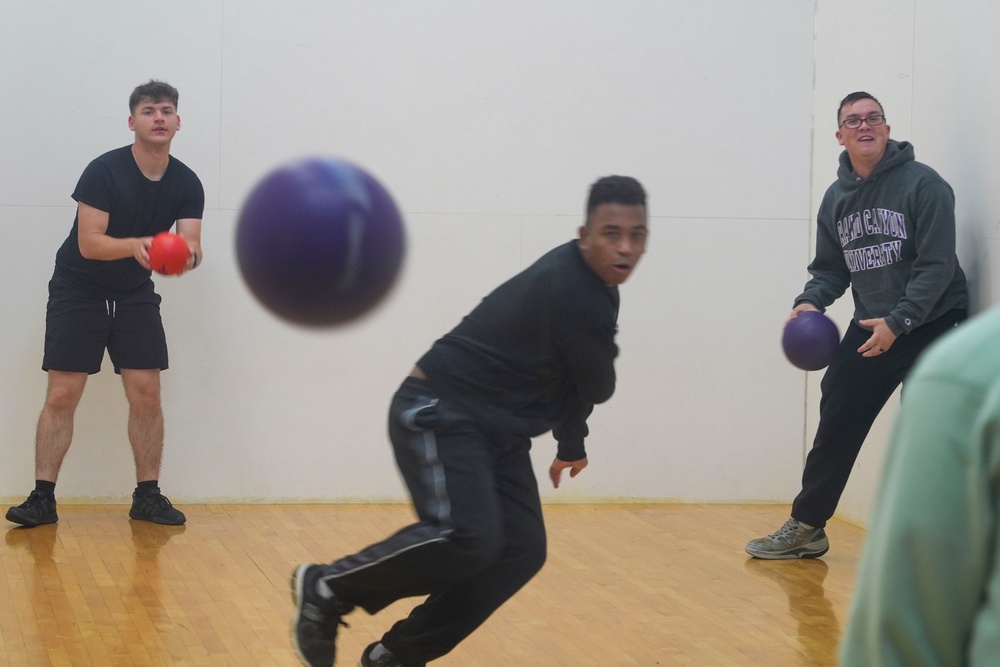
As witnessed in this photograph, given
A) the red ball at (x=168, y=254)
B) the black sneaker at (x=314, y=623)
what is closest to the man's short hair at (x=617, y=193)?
the black sneaker at (x=314, y=623)

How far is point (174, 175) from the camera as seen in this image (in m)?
5.22

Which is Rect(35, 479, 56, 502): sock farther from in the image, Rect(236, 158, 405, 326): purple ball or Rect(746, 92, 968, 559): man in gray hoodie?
Rect(746, 92, 968, 559): man in gray hoodie

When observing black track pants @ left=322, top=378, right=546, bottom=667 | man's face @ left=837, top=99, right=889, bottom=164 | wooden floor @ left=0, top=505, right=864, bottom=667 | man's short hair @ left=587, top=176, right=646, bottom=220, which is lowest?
wooden floor @ left=0, top=505, right=864, bottom=667

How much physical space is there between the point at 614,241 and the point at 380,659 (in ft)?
4.12

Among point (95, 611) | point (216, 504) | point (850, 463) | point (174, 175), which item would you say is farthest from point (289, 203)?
point (216, 504)

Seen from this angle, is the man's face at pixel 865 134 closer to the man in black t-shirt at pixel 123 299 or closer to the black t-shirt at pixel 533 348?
the black t-shirt at pixel 533 348

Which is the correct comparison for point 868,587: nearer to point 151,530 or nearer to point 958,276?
point 958,276

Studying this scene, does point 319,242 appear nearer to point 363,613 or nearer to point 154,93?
point 363,613

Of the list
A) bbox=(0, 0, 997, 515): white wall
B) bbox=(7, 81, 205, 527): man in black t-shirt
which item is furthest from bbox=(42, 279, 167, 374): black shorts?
bbox=(0, 0, 997, 515): white wall

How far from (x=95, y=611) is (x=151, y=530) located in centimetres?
137

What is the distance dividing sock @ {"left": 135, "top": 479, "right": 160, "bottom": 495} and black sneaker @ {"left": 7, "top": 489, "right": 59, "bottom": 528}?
0.37 meters

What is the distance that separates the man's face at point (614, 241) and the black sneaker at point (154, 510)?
305cm

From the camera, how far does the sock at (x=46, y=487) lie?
518 centimetres

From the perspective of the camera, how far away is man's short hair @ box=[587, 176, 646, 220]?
2949mm
